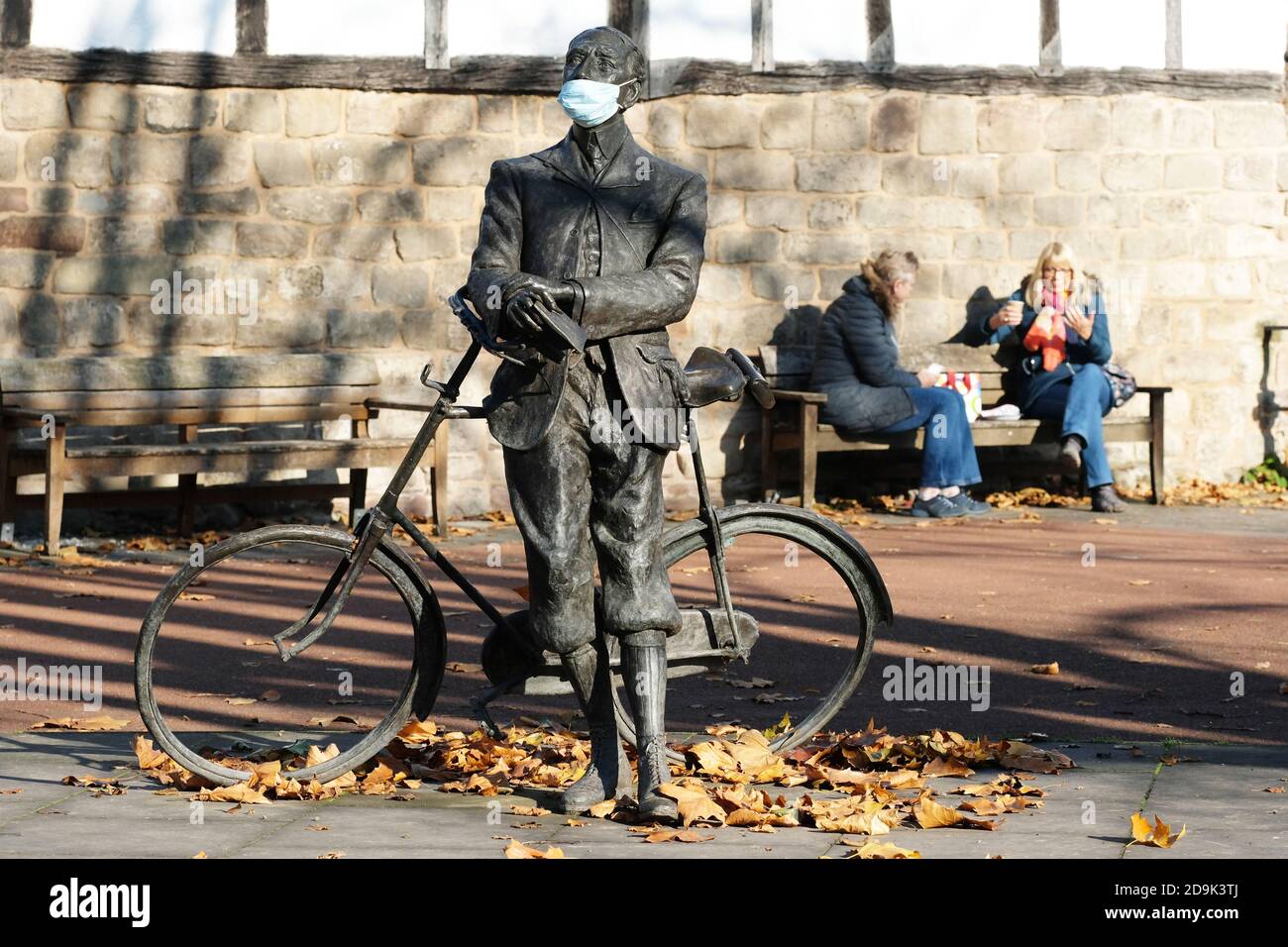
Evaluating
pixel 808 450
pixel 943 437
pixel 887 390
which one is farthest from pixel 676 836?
pixel 887 390

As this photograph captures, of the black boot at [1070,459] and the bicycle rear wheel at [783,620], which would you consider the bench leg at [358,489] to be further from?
the black boot at [1070,459]

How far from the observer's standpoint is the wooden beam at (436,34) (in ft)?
39.5

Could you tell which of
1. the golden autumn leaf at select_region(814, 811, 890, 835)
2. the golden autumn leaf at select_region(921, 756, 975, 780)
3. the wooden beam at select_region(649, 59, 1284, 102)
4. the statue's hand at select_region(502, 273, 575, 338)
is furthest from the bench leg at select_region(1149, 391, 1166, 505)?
the statue's hand at select_region(502, 273, 575, 338)

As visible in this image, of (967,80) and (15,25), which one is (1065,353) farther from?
(15,25)

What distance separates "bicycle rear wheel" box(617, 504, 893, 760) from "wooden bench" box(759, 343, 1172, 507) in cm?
174

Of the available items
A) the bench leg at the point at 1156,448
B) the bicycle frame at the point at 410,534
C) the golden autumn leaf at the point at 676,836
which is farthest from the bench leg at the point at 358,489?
the golden autumn leaf at the point at 676,836

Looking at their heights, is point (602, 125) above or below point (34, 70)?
below

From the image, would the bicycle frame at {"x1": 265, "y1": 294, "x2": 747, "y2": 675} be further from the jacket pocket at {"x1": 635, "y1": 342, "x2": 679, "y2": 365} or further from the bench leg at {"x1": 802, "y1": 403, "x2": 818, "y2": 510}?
the bench leg at {"x1": 802, "y1": 403, "x2": 818, "y2": 510}

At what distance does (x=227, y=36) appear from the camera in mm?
11758

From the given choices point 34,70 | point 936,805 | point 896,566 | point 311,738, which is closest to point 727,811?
point 936,805

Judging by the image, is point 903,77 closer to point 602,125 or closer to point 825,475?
point 825,475

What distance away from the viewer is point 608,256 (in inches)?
190

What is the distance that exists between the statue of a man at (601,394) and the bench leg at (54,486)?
5625 mm

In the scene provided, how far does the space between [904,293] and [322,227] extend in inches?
145
